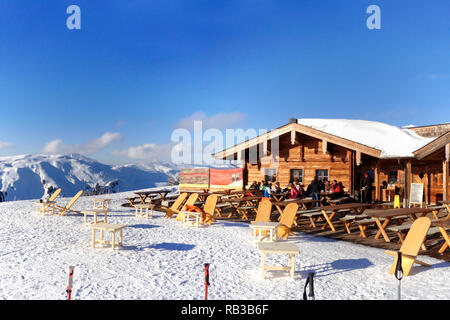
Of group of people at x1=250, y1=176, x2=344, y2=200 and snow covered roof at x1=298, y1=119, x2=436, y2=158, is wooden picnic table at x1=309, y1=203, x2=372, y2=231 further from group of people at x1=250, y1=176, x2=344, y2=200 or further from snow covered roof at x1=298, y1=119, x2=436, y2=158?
snow covered roof at x1=298, y1=119, x2=436, y2=158

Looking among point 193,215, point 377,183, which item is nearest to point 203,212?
point 193,215

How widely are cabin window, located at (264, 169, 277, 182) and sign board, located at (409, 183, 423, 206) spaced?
6.48 meters

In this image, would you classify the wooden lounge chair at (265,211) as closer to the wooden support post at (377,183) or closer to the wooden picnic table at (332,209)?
the wooden picnic table at (332,209)

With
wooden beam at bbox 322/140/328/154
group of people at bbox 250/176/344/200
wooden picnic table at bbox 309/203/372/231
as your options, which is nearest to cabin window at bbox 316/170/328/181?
group of people at bbox 250/176/344/200

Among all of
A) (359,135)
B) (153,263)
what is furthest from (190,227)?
(359,135)

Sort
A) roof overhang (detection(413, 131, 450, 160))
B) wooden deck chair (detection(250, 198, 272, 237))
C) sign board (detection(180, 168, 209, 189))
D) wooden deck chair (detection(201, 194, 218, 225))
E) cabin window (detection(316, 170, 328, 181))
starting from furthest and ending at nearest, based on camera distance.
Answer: sign board (detection(180, 168, 209, 189)) → cabin window (detection(316, 170, 328, 181)) → roof overhang (detection(413, 131, 450, 160)) → wooden deck chair (detection(201, 194, 218, 225)) → wooden deck chair (detection(250, 198, 272, 237))

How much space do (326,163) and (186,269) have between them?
12652mm

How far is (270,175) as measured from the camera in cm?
1808

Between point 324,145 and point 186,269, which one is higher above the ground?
point 324,145

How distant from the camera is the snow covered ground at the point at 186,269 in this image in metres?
4.57

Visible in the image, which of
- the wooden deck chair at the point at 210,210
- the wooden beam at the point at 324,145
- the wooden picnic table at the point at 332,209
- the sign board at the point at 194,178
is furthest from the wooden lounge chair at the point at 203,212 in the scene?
the sign board at the point at 194,178

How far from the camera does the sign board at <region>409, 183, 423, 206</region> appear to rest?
13.9 m

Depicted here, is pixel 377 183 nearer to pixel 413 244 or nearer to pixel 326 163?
pixel 326 163
